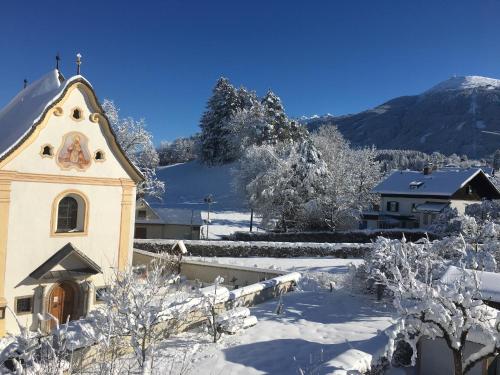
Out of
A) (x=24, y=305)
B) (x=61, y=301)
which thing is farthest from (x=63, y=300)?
(x=24, y=305)

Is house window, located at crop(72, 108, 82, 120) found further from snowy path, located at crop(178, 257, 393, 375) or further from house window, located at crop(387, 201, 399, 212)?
house window, located at crop(387, 201, 399, 212)

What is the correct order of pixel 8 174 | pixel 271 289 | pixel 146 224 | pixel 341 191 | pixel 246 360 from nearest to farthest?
pixel 246 360 → pixel 8 174 → pixel 271 289 → pixel 146 224 → pixel 341 191

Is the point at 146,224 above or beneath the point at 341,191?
beneath

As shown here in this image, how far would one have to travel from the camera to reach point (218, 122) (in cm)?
6794

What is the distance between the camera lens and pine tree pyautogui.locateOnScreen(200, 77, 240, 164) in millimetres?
65812

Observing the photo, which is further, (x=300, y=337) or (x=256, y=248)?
(x=256, y=248)

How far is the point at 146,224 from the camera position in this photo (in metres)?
36.7

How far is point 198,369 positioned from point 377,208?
45156 millimetres

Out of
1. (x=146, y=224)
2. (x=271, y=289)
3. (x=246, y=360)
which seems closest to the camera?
(x=246, y=360)

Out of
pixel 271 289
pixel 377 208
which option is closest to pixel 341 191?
pixel 377 208

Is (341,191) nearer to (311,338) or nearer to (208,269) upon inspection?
(208,269)

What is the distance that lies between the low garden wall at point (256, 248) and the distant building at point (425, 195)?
14.6 metres

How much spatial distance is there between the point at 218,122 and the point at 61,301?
175 feet

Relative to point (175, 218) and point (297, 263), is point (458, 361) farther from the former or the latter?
point (175, 218)
